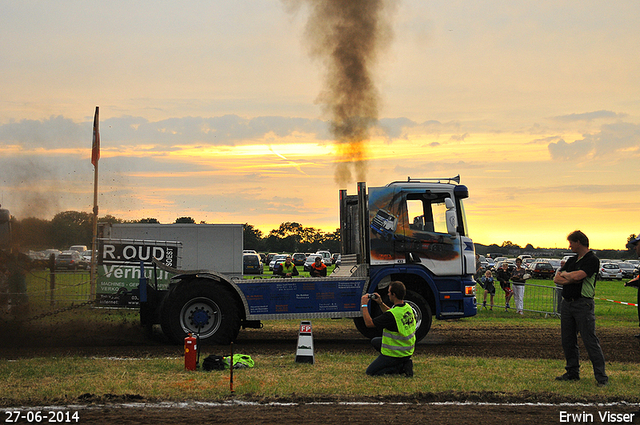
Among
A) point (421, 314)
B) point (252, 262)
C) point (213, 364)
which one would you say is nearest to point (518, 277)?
point (421, 314)

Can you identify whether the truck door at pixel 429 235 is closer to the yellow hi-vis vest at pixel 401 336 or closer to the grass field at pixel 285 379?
the grass field at pixel 285 379

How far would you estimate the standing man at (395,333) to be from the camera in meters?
8.94

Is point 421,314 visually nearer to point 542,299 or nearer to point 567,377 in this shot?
point 567,377

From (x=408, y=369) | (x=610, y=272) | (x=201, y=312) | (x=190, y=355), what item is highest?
(x=610, y=272)

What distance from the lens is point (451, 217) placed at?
12727 millimetres

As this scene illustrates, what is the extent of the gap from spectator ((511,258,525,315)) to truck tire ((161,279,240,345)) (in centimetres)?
1131

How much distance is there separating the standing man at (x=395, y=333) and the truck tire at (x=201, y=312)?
14.4 ft

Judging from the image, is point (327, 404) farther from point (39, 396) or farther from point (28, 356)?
point (28, 356)

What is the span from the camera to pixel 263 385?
28.0 feet

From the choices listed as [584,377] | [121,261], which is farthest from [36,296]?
[584,377]

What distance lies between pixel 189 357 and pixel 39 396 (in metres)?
2.44

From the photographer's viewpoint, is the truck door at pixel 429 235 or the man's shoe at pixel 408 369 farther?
the truck door at pixel 429 235

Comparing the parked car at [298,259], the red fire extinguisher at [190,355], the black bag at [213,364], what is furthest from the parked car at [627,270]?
the red fire extinguisher at [190,355]

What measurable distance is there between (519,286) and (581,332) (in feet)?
40.9
